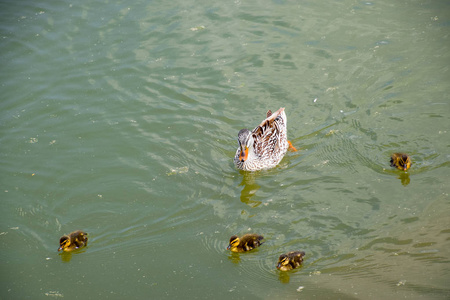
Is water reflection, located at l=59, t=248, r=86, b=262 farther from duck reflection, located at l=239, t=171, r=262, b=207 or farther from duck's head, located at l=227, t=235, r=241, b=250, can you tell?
duck reflection, located at l=239, t=171, r=262, b=207

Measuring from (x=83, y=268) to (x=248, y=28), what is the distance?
667 cm

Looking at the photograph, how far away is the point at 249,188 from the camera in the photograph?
7602mm

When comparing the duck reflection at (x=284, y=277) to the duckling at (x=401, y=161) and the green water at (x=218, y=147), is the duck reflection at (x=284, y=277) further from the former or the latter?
the duckling at (x=401, y=161)

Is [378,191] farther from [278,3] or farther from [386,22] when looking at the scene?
[278,3]

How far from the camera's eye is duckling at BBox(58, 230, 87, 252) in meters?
6.29

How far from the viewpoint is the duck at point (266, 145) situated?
784cm

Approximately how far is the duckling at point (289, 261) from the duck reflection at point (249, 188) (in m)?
1.36

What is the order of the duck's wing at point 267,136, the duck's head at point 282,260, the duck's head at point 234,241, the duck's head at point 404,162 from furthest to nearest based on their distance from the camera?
the duck's wing at point 267,136 < the duck's head at point 404,162 < the duck's head at point 234,241 < the duck's head at point 282,260

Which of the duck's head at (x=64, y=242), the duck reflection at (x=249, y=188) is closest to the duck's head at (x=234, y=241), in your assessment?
the duck reflection at (x=249, y=188)

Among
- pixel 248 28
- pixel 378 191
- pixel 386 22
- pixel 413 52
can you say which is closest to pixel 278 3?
pixel 248 28

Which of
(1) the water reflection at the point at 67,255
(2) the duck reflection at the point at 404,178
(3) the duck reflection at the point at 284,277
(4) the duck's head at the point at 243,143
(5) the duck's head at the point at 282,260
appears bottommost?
(1) the water reflection at the point at 67,255

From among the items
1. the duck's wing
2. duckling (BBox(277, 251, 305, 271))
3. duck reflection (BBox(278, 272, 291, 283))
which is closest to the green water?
duck reflection (BBox(278, 272, 291, 283))

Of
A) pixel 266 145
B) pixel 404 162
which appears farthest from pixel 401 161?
pixel 266 145

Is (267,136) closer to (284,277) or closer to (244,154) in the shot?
(244,154)
